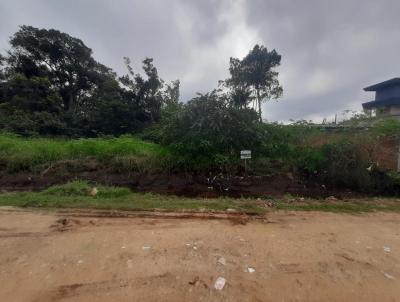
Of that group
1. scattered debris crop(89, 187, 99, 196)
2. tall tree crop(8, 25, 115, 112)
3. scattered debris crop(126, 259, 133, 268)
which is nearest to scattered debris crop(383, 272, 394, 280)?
scattered debris crop(126, 259, 133, 268)

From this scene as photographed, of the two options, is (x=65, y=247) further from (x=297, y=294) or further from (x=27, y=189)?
(x=27, y=189)

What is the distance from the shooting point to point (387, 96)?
1788 centimetres

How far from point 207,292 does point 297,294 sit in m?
0.92

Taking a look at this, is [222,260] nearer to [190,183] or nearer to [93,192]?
[190,183]

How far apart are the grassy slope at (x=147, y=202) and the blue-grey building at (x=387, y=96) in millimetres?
13562

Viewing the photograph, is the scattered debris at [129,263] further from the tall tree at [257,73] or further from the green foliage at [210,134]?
the tall tree at [257,73]

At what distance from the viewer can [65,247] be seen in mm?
3066

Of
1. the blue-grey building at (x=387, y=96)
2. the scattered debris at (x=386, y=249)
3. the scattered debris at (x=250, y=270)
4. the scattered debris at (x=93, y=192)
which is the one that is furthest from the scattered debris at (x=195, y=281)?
the blue-grey building at (x=387, y=96)

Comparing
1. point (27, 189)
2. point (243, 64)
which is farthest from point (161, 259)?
point (243, 64)

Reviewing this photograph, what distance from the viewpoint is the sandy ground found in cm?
226

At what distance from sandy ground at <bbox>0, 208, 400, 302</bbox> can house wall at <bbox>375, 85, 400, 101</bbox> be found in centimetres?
1838

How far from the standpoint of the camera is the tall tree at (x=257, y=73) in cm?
1872

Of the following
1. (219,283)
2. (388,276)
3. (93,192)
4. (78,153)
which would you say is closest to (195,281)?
(219,283)

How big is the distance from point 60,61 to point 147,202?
71.6 ft
